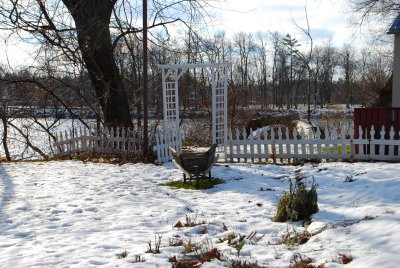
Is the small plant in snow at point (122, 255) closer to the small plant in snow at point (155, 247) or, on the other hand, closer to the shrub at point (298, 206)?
the small plant in snow at point (155, 247)

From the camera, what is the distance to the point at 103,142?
1334cm

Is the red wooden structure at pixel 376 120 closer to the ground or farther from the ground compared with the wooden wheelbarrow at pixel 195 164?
farther from the ground

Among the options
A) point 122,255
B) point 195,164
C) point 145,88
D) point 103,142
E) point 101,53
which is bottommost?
point 122,255

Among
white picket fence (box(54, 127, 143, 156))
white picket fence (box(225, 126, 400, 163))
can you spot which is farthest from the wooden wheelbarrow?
white picket fence (box(54, 127, 143, 156))

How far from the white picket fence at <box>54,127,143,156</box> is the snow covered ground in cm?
285

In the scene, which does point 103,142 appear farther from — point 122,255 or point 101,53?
point 122,255

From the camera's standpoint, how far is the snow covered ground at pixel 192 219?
427 cm

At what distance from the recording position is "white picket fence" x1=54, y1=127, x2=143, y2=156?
12359mm

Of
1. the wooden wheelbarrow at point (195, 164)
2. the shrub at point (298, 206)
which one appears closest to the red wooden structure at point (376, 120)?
the wooden wheelbarrow at point (195, 164)

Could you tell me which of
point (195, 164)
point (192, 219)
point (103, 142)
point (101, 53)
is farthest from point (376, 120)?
point (101, 53)

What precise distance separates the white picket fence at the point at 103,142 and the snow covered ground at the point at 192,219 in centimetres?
285

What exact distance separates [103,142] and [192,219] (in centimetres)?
812

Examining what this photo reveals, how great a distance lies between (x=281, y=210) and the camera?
566 cm

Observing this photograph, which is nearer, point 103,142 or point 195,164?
point 195,164
